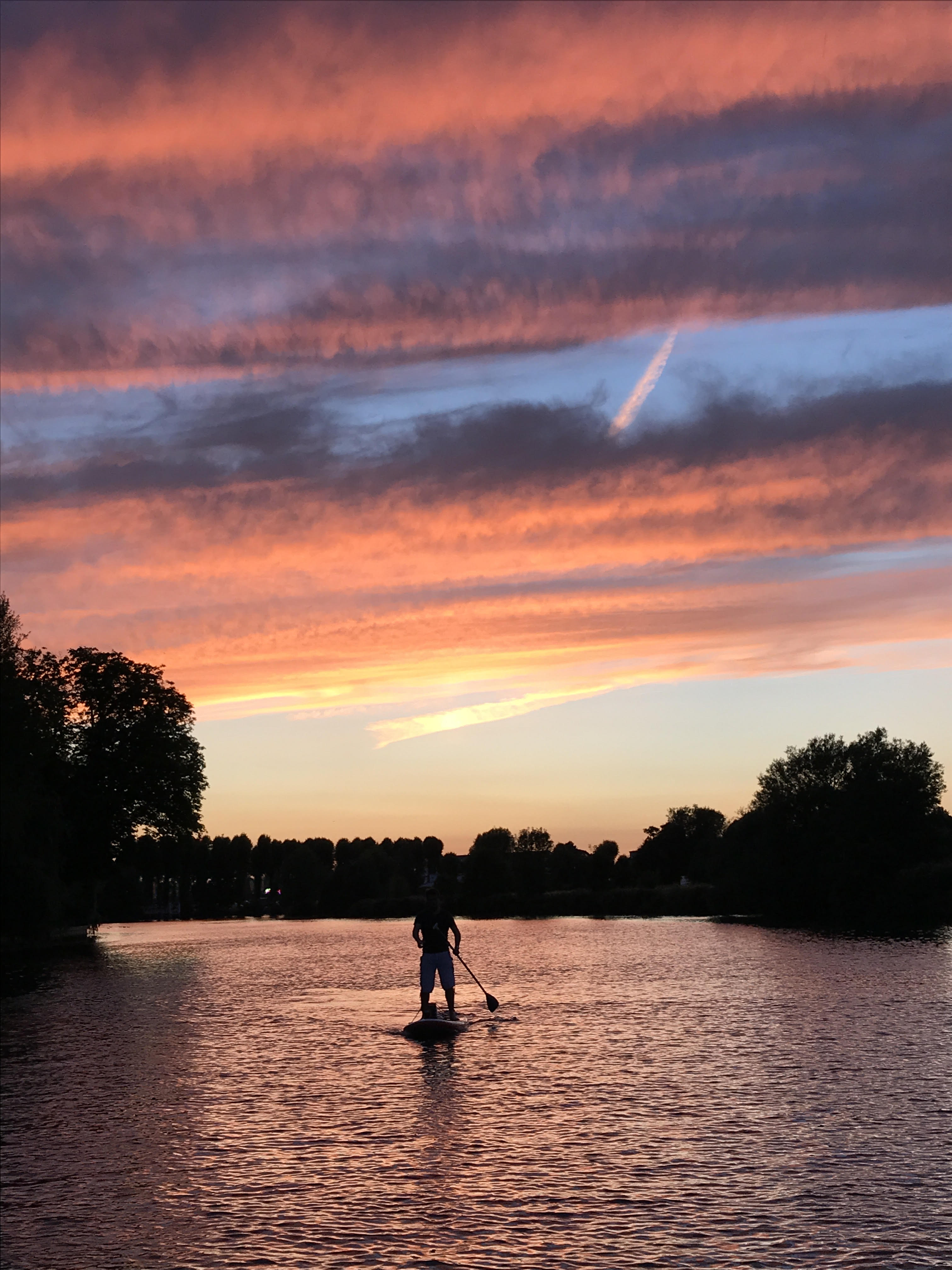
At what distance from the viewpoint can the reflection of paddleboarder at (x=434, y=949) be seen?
2597 centimetres

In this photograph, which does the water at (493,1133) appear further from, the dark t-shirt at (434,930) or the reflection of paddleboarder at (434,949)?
the dark t-shirt at (434,930)

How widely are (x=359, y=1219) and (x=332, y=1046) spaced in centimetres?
1206

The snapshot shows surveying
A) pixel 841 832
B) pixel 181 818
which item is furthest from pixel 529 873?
pixel 181 818

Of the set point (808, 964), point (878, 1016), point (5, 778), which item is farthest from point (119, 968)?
point (878, 1016)

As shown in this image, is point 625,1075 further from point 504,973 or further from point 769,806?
point 769,806

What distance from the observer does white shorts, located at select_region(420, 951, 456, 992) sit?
2595cm

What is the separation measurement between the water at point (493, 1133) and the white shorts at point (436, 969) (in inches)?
45.5

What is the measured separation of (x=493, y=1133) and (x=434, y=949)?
1178cm

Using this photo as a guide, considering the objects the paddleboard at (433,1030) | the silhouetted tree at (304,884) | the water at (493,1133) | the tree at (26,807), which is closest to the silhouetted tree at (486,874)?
the silhouetted tree at (304,884)

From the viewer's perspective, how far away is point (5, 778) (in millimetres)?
48562

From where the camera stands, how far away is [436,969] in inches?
1041

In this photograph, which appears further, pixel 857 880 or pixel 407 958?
pixel 857 880

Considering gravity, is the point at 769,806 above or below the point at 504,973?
above

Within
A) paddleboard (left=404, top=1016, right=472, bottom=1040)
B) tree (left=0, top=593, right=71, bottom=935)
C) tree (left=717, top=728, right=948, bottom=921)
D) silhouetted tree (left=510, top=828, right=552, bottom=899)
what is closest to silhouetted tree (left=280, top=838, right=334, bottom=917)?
silhouetted tree (left=510, top=828, right=552, bottom=899)
